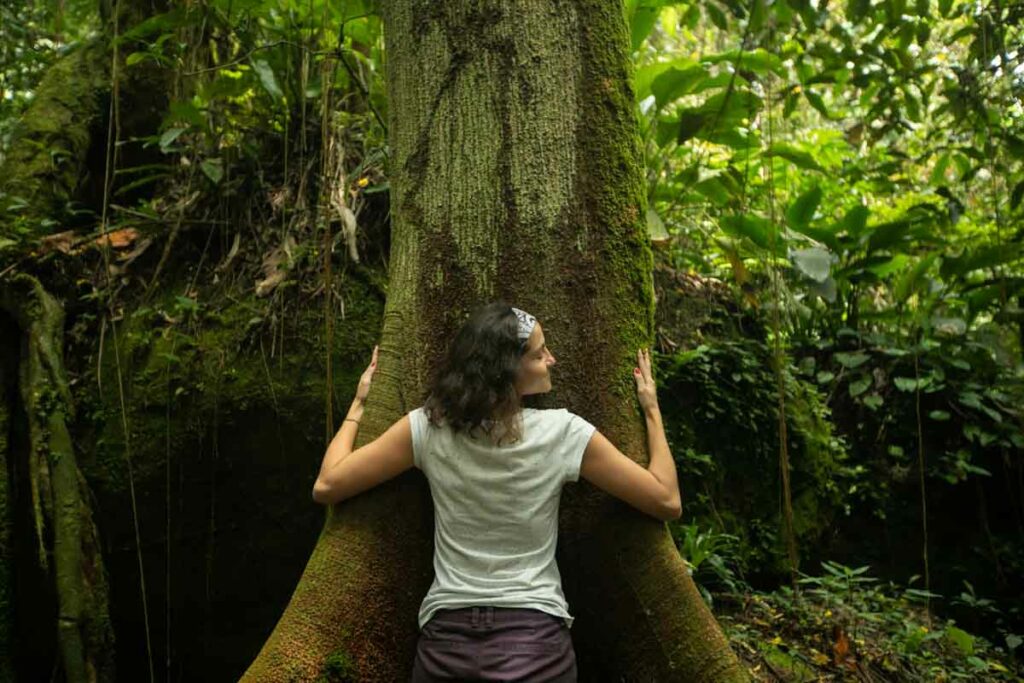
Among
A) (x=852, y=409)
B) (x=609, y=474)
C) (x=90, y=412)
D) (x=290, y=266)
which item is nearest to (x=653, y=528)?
(x=609, y=474)

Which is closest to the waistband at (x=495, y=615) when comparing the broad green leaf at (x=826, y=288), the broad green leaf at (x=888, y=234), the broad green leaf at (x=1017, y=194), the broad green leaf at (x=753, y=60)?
the broad green leaf at (x=753, y=60)

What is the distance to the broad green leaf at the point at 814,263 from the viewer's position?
5406mm

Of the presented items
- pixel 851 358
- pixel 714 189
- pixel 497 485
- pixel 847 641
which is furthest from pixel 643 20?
pixel 847 641

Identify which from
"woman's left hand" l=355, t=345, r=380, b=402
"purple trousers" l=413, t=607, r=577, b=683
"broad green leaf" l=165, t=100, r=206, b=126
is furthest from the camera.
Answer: "broad green leaf" l=165, t=100, r=206, b=126

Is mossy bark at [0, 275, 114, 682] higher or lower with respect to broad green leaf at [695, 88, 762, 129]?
lower

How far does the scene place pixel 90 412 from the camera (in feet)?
13.7

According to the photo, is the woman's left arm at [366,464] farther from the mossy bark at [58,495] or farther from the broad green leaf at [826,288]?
the broad green leaf at [826,288]

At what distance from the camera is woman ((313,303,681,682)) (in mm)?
2346

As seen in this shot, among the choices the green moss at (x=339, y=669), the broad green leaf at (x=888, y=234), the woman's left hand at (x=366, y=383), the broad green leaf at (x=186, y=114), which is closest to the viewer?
the green moss at (x=339, y=669)

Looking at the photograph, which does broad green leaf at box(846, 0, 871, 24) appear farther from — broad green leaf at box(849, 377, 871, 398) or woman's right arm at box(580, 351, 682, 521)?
broad green leaf at box(849, 377, 871, 398)

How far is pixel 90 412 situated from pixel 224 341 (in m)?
0.78

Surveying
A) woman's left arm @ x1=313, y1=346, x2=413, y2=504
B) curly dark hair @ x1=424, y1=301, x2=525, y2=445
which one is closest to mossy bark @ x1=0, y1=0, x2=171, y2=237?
woman's left arm @ x1=313, y1=346, x2=413, y2=504

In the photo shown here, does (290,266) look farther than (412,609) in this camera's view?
Yes

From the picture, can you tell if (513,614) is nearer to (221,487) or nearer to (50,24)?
(221,487)
